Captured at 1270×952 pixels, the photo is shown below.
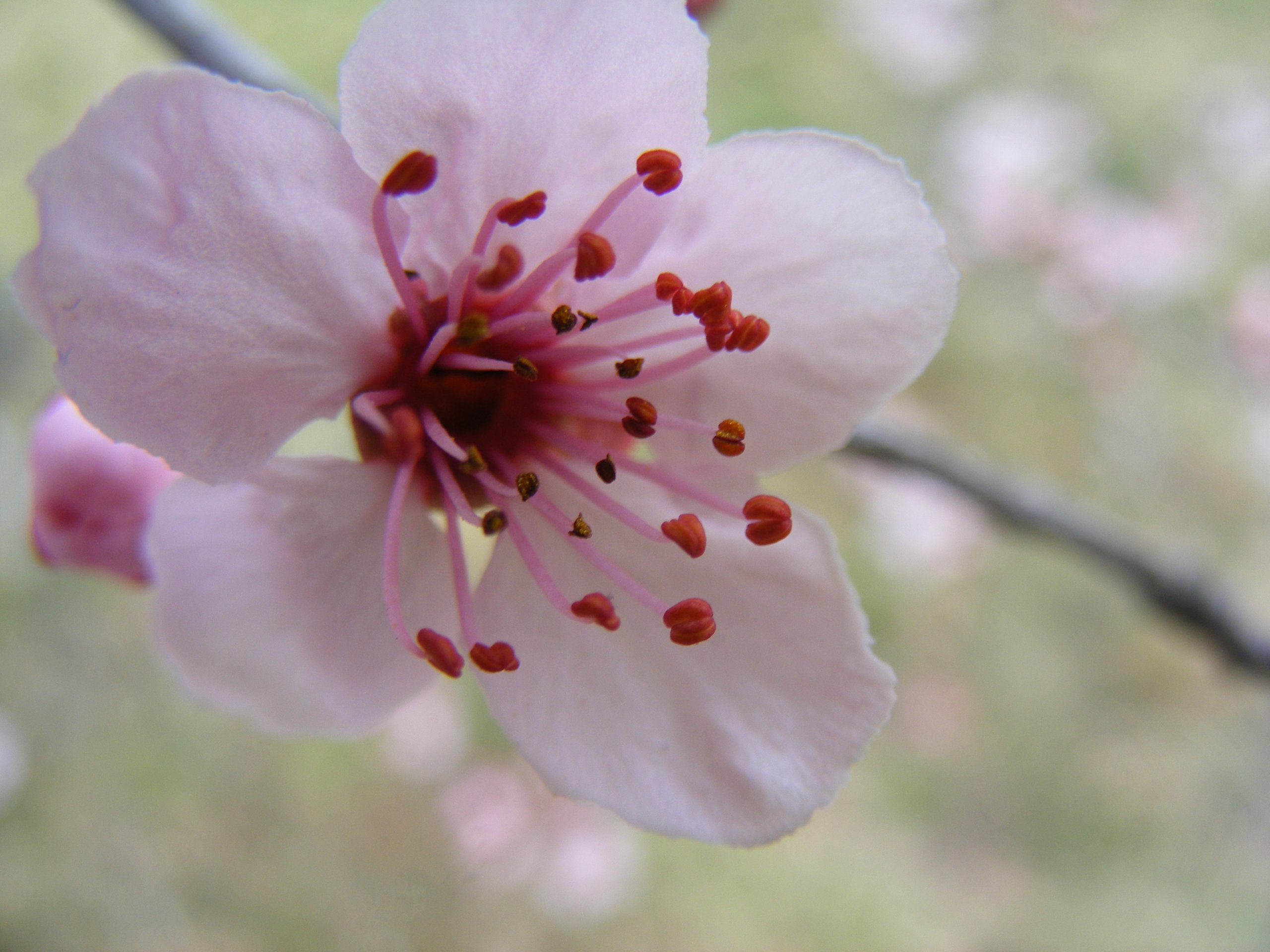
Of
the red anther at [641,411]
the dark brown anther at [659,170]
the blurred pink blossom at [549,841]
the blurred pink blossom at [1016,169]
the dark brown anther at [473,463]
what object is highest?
the dark brown anther at [659,170]

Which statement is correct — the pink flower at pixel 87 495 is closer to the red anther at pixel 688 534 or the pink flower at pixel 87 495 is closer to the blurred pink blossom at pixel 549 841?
the red anther at pixel 688 534

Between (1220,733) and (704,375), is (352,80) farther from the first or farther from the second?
(1220,733)

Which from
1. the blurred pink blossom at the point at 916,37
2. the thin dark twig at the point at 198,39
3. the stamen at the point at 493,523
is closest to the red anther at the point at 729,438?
the stamen at the point at 493,523

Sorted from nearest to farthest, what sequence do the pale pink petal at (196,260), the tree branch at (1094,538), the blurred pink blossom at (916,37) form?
the pale pink petal at (196,260)
the tree branch at (1094,538)
the blurred pink blossom at (916,37)

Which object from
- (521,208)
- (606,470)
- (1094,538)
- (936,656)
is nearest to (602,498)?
(606,470)

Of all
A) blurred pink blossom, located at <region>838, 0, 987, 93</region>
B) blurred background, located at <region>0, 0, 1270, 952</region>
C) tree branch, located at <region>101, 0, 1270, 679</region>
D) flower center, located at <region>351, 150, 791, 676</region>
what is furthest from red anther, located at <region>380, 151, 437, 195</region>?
blurred pink blossom, located at <region>838, 0, 987, 93</region>

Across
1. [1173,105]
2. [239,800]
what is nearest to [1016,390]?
[1173,105]

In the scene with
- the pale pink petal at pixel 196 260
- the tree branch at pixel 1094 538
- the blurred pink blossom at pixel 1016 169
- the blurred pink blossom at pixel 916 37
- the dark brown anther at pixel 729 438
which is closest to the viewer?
the pale pink petal at pixel 196 260
